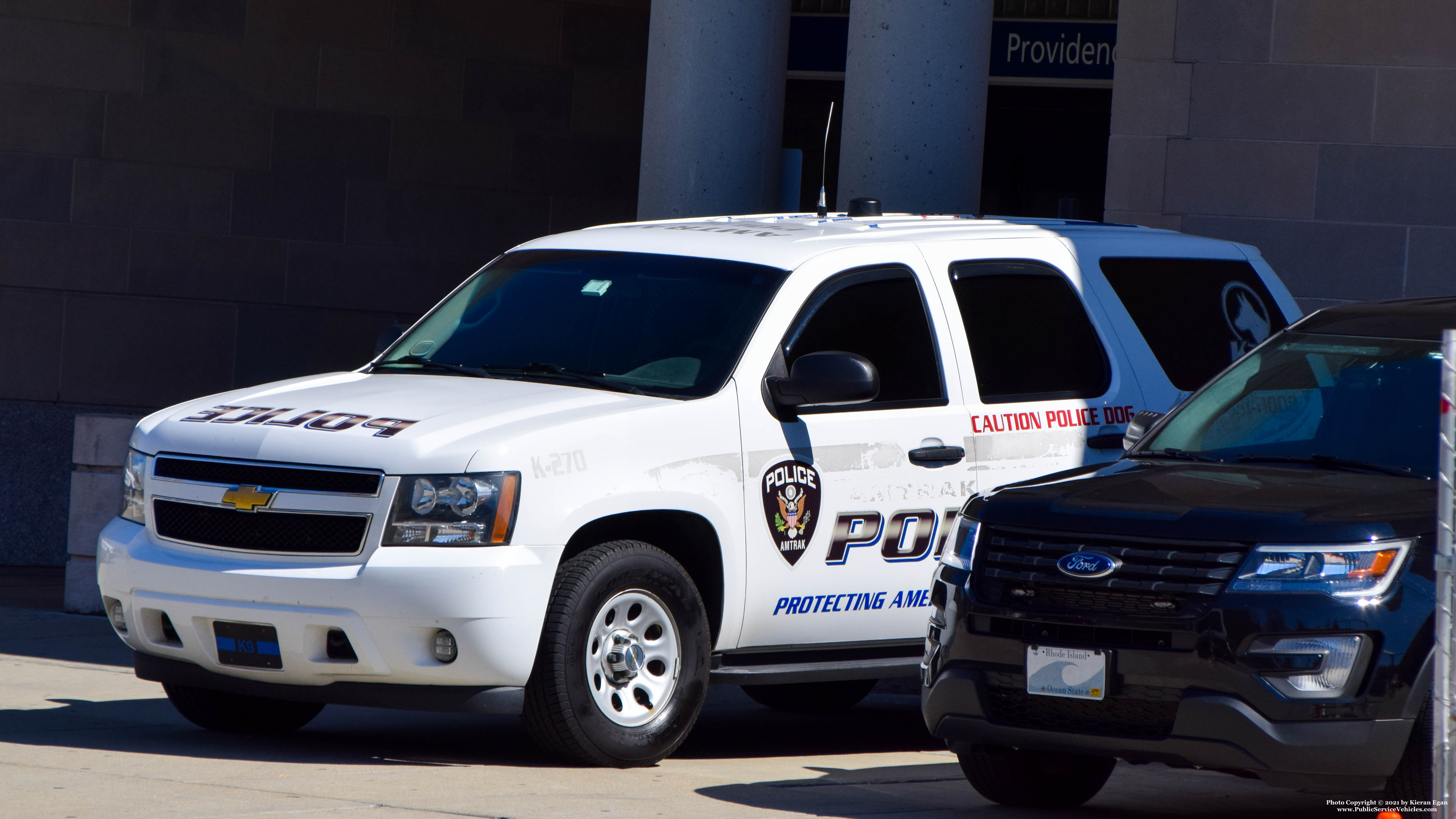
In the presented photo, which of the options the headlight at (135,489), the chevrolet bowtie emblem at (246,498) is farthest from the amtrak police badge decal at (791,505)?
the headlight at (135,489)

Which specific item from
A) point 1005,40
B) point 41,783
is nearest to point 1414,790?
point 41,783

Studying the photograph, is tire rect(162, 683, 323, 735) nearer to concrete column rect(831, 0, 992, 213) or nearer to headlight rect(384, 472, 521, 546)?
headlight rect(384, 472, 521, 546)

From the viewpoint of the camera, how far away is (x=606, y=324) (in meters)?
7.83

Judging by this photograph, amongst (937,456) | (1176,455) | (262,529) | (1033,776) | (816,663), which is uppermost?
(1176,455)

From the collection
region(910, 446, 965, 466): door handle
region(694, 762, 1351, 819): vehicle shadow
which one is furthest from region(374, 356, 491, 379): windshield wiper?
region(694, 762, 1351, 819): vehicle shadow

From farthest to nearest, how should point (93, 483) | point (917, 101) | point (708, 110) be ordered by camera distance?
point (708, 110)
point (93, 483)
point (917, 101)

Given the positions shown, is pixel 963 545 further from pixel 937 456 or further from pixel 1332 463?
pixel 937 456

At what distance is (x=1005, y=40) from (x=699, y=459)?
999cm

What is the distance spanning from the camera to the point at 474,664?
265 inches

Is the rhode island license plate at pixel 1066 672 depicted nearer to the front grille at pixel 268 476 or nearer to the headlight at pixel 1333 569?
the headlight at pixel 1333 569

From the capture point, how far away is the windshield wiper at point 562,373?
7.45m

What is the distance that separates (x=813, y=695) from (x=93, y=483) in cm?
472

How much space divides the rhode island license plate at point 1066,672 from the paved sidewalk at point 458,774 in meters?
0.74

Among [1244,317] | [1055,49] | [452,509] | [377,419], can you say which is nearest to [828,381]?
[452,509]
